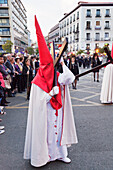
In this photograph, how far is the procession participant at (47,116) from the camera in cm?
245

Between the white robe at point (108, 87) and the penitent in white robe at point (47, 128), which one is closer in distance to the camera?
the penitent in white robe at point (47, 128)

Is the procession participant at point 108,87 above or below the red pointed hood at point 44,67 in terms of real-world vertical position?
below

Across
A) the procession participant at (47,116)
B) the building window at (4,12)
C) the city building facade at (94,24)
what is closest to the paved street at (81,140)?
the procession participant at (47,116)

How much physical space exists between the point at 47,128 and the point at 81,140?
1300 mm

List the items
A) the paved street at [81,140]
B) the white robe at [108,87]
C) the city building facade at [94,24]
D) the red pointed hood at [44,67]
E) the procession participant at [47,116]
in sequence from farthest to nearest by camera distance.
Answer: the city building facade at [94,24]
the white robe at [108,87]
the paved street at [81,140]
the procession participant at [47,116]
the red pointed hood at [44,67]

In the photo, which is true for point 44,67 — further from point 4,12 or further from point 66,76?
point 4,12

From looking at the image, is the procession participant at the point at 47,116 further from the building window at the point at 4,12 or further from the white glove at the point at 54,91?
the building window at the point at 4,12

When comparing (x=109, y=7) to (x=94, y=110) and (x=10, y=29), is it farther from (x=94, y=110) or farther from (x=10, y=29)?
(x=94, y=110)

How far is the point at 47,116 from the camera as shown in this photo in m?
2.63

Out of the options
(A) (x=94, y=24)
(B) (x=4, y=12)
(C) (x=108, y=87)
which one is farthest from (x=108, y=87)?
(A) (x=94, y=24)

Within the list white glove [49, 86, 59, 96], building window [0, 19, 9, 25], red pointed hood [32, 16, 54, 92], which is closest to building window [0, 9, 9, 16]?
building window [0, 19, 9, 25]

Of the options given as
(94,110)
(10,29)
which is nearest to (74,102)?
(94,110)

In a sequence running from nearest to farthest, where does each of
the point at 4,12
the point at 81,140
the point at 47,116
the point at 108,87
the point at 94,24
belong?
the point at 47,116, the point at 81,140, the point at 108,87, the point at 4,12, the point at 94,24

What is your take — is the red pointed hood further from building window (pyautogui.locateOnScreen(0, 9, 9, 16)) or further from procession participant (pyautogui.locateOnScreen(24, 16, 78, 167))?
building window (pyautogui.locateOnScreen(0, 9, 9, 16))
